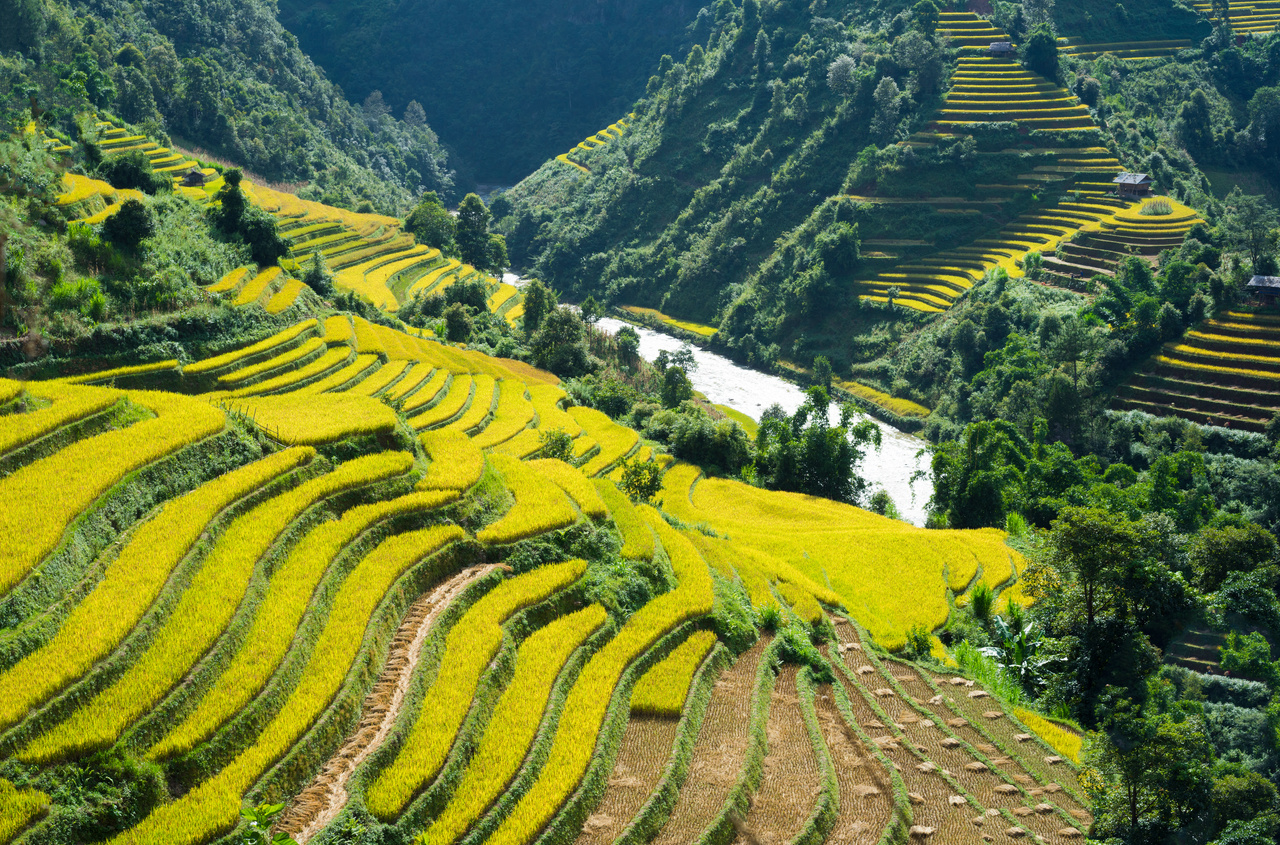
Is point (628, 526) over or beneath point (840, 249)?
beneath

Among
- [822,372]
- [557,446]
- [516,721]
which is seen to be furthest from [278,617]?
[822,372]

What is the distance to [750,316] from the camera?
77.5 metres

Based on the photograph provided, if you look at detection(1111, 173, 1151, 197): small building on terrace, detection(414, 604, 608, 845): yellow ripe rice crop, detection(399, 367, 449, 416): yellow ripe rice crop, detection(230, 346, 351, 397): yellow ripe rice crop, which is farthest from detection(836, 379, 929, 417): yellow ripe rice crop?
detection(414, 604, 608, 845): yellow ripe rice crop

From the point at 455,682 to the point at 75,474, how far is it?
8.70 meters

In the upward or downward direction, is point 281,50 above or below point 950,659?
above

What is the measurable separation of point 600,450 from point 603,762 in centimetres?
2445

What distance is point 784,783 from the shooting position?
15.7 meters

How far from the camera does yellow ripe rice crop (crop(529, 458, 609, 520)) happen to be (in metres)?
22.5

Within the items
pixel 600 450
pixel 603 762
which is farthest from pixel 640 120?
pixel 603 762

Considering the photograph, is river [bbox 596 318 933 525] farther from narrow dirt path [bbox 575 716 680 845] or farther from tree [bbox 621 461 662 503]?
narrow dirt path [bbox 575 716 680 845]

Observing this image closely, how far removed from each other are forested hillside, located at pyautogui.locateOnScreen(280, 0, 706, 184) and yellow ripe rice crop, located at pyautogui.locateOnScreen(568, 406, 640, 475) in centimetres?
10240

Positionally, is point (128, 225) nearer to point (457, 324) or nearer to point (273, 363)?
point (273, 363)

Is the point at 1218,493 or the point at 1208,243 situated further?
the point at 1208,243

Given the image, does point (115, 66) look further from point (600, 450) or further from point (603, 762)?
point (603, 762)
